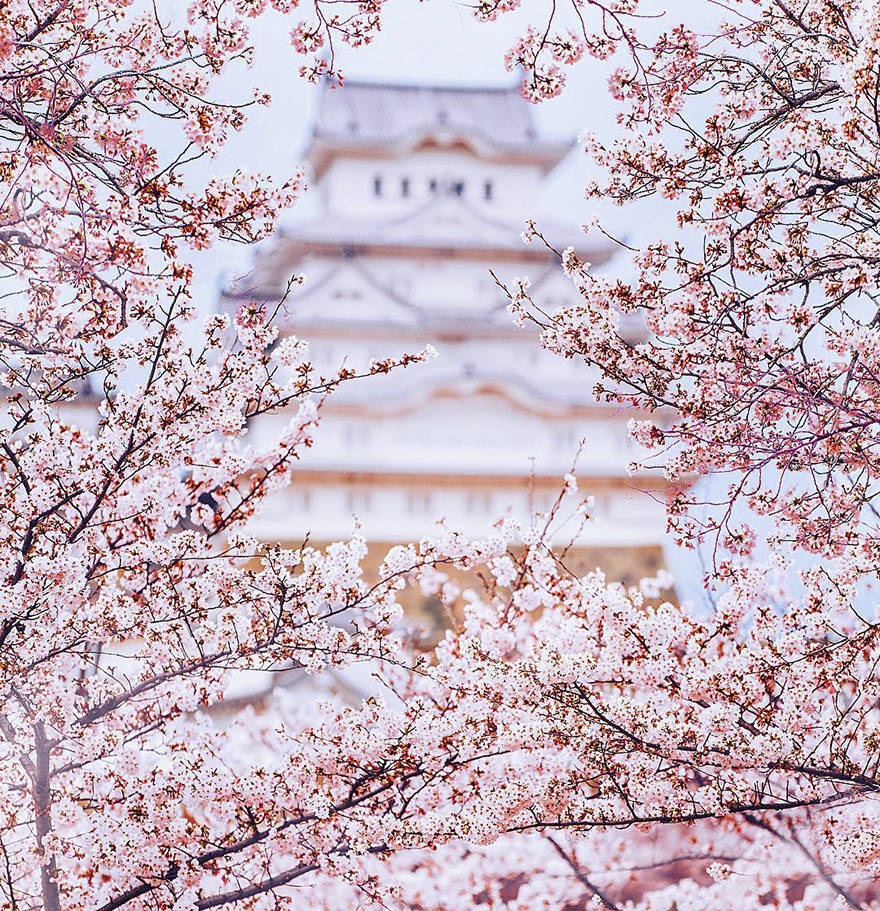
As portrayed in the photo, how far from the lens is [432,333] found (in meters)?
29.8

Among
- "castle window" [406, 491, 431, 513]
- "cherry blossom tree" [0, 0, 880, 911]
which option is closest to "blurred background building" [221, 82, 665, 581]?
"castle window" [406, 491, 431, 513]

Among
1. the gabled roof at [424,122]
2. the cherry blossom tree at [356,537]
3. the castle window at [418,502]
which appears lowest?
the cherry blossom tree at [356,537]

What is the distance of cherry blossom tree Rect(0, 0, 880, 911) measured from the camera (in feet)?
13.0

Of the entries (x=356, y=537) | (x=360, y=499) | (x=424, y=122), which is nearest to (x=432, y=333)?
(x=360, y=499)

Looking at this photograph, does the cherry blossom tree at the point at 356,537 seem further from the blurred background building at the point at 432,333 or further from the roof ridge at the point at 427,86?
the roof ridge at the point at 427,86

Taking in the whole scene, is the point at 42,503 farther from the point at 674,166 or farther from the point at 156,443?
the point at 674,166

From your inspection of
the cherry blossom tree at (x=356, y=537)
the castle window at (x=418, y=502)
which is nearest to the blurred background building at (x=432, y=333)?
the castle window at (x=418, y=502)

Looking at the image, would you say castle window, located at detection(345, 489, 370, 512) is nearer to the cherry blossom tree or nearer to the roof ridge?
the roof ridge

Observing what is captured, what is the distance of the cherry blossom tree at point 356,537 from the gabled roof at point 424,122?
28.1 m

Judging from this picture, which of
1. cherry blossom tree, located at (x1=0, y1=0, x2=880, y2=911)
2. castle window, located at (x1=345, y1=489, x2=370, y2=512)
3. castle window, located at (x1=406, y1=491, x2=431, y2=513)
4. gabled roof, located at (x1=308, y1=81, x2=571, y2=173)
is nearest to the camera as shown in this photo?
cherry blossom tree, located at (x1=0, y1=0, x2=880, y2=911)

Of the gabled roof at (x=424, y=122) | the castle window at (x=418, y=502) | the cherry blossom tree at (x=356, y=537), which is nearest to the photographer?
the cherry blossom tree at (x=356, y=537)

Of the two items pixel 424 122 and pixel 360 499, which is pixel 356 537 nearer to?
pixel 360 499

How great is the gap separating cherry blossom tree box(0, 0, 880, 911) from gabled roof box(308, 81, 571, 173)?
28.1 m

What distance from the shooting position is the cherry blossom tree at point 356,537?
396 centimetres
